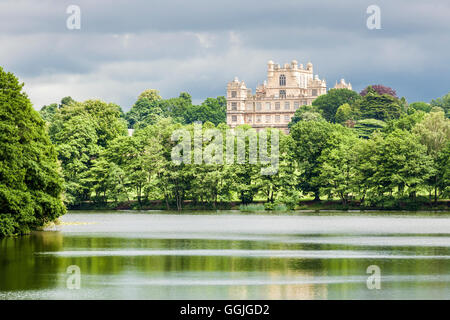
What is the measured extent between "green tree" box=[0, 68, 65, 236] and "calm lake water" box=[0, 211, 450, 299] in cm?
136

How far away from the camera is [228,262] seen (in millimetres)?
34156

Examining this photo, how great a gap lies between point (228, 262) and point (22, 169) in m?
15.3

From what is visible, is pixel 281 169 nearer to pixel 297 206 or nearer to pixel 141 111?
pixel 297 206

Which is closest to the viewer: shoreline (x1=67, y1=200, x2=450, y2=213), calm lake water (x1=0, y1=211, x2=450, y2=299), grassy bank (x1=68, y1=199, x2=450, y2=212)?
calm lake water (x1=0, y1=211, x2=450, y2=299)

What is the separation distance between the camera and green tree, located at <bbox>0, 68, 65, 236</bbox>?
43.8 metres

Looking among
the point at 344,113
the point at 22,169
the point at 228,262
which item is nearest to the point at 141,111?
the point at 344,113

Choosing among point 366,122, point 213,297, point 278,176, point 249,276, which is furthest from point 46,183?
point 366,122

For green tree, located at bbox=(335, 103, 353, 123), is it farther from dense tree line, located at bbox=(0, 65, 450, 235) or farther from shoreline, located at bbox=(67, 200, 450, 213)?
shoreline, located at bbox=(67, 200, 450, 213)

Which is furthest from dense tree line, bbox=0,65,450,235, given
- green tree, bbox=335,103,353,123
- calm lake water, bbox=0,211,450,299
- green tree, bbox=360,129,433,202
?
green tree, bbox=335,103,353,123

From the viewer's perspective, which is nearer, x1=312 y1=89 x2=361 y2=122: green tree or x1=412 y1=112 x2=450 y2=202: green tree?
x1=412 y1=112 x2=450 y2=202: green tree

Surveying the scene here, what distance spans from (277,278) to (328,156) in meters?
60.3

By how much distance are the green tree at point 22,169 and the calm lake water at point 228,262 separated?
136cm

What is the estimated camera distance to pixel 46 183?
1825 inches
